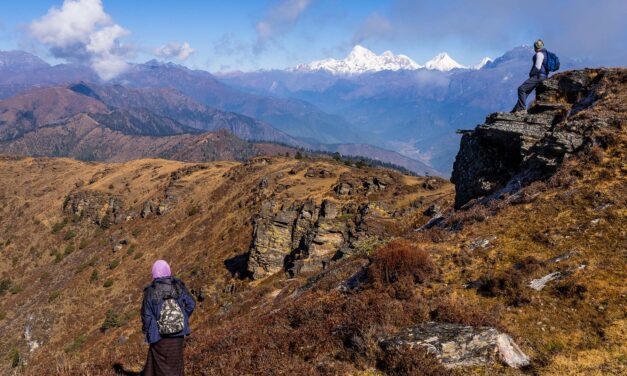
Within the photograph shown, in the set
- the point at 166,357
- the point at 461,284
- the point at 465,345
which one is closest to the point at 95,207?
the point at 166,357

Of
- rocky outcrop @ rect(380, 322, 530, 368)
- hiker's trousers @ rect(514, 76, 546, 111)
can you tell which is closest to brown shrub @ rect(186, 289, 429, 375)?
rocky outcrop @ rect(380, 322, 530, 368)

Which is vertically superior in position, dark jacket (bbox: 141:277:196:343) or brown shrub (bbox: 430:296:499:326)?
dark jacket (bbox: 141:277:196:343)

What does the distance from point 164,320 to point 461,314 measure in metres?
7.01

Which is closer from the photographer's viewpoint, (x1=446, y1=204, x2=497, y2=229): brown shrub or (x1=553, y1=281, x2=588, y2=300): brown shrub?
(x1=553, y1=281, x2=588, y2=300): brown shrub

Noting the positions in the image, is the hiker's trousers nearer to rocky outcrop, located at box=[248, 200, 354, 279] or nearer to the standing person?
the standing person

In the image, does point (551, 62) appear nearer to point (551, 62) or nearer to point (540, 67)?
point (551, 62)

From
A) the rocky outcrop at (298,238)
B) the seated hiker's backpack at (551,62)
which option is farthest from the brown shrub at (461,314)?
the rocky outcrop at (298,238)

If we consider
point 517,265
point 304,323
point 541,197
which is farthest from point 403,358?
point 541,197

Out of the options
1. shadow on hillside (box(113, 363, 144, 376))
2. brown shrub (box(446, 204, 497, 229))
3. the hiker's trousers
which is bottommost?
shadow on hillside (box(113, 363, 144, 376))

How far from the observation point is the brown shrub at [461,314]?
31.3 feet

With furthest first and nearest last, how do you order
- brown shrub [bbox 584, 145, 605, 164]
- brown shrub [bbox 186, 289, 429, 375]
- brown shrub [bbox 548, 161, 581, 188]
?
1. brown shrub [bbox 584, 145, 605, 164]
2. brown shrub [bbox 548, 161, 581, 188]
3. brown shrub [bbox 186, 289, 429, 375]

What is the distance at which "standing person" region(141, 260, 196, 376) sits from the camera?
810cm

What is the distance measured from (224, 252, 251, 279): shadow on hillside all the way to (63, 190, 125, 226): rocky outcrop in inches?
1877

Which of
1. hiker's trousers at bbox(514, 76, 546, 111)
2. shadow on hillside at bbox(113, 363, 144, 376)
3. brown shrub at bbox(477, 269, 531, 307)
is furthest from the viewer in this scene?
hiker's trousers at bbox(514, 76, 546, 111)
